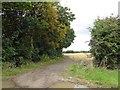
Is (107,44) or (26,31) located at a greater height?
(26,31)

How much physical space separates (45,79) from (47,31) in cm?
1431

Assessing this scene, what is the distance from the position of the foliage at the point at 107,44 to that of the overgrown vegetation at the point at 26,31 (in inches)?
207

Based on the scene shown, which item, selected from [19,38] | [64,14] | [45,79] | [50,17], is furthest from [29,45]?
[64,14]

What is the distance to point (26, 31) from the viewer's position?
2150 centimetres

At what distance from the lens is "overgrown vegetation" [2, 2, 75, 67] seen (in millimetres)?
18286

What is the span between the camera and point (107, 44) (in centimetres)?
1641

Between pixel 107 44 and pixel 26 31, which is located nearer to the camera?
pixel 107 44

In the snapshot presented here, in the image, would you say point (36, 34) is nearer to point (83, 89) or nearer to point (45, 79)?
point (45, 79)

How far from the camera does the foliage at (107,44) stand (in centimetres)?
1662

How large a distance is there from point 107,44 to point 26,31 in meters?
7.72

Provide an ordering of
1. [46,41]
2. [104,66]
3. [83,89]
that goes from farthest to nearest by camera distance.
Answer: [46,41] → [104,66] → [83,89]

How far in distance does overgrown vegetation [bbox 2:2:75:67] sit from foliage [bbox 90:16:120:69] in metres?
5.25

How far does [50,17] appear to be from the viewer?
81.5ft

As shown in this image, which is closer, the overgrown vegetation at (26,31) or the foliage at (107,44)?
the foliage at (107,44)
